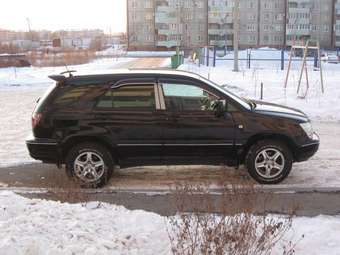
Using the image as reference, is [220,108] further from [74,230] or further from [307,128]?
[74,230]

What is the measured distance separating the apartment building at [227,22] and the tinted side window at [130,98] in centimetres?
8981

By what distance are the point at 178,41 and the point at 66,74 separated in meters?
87.9

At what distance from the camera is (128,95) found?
768 centimetres

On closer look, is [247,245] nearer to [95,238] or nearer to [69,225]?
[95,238]

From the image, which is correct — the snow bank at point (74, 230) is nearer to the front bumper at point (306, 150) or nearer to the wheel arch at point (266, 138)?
the wheel arch at point (266, 138)

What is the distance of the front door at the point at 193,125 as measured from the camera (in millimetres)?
7570

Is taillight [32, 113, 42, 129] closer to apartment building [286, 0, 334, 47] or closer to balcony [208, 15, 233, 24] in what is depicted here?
balcony [208, 15, 233, 24]

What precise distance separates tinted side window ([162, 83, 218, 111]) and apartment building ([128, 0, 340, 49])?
89.8 m

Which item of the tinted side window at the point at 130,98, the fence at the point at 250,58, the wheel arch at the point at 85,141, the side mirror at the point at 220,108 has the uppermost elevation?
the tinted side window at the point at 130,98

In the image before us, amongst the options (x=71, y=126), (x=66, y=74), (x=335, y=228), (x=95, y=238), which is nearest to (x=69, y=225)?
(x=95, y=238)

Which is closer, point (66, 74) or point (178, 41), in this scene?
point (66, 74)

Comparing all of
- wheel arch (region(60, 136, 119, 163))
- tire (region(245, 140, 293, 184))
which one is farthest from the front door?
wheel arch (region(60, 136, 119, 163))

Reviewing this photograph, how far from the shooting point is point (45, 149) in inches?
302

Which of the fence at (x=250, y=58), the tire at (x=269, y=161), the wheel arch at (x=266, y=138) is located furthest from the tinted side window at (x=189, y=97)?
the fence at (x=250, y=58)
